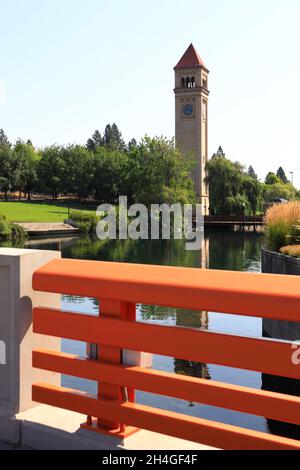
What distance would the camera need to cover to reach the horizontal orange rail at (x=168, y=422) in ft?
9.05

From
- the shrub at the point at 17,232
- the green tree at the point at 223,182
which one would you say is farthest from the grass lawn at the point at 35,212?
the green tree at the point at 223,182

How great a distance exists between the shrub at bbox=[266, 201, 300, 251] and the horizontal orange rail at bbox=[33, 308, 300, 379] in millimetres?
12802

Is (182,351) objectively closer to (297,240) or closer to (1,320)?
(1,320)

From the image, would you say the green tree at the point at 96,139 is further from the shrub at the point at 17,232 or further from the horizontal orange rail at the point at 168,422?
the horizontal orange rail at the point at 168,422

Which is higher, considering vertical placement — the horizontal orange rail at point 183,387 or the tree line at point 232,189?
the tree line at point 232,189

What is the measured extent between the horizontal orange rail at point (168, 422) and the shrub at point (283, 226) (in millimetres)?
12775

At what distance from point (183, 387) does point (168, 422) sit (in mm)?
247

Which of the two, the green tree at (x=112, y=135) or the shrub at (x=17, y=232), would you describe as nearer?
the shrub at (x=17, y=232)

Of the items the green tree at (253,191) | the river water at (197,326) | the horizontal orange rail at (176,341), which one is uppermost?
the green tree at (253,191)

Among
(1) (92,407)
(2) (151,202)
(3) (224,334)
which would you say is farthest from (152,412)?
(2) (151,202)

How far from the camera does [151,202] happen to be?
73.6m

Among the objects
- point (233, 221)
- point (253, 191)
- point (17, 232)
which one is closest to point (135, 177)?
point (233, 221)

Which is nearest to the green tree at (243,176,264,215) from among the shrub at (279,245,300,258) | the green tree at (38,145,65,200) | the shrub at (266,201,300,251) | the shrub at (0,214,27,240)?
the shrub at (0,214,27,240)

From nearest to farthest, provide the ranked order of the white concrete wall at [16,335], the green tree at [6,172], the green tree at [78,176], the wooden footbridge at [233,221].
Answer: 1. the white concrete wall at [16,335]
2. the wooden footbridge at [233,221]
3. the green tree at [6,172]
4. the green tree at [78,176]
